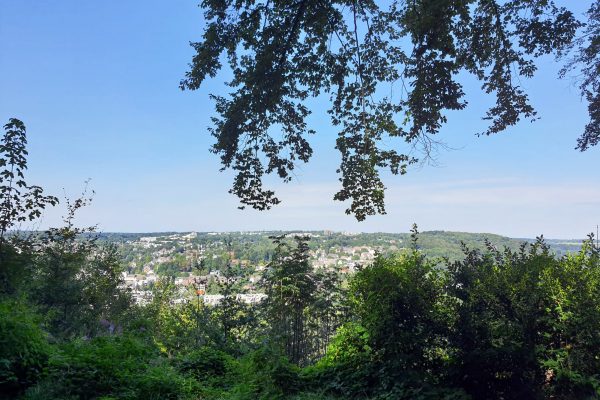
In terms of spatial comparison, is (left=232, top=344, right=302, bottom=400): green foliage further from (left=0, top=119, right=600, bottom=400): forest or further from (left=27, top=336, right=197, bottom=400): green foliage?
(left=27, top=336, right=197, bottom=400): green foliage

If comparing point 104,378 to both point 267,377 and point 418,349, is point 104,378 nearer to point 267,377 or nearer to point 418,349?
point 267,377

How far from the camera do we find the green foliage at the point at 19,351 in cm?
381

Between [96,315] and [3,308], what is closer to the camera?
[3,308]

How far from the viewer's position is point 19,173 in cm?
611

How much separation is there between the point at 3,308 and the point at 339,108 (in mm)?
6615

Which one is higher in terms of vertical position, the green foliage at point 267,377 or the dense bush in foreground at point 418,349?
the dense bush in foreground at point 418,349

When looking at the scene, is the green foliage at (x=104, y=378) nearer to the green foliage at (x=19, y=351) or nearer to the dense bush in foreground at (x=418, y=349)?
the dense bush in foreground at (x=418, y=349)

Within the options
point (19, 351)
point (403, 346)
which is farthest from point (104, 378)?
point (403, 346)

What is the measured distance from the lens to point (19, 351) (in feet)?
12.9

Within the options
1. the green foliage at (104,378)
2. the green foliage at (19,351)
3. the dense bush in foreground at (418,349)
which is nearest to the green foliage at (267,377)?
the dense bush in foreground at (418,349)

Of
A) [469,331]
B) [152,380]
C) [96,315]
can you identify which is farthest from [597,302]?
[96,315]

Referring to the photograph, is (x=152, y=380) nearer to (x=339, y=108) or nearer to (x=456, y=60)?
(x=339, y=108)

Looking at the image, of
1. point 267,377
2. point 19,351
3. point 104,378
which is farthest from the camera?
point 267,377

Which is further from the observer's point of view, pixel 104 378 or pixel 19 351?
pixel 104 378
